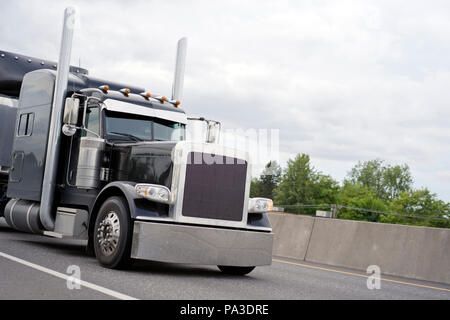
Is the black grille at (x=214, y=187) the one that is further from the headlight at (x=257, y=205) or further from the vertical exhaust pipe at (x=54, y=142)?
the vertical exhaust pipe at (x=54, y=142)

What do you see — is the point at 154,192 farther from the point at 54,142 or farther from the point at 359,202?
the point at 359,202

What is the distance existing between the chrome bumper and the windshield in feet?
7.31

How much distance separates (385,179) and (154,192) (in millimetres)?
133371

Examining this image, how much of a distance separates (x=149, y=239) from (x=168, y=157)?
3.94 feet

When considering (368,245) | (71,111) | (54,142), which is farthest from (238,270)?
(54,142)

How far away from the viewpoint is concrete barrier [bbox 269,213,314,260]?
13781 millimetres

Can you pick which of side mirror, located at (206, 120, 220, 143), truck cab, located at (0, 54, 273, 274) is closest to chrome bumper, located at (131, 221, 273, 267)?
truck cab, located at (0, 54, 273, 274)

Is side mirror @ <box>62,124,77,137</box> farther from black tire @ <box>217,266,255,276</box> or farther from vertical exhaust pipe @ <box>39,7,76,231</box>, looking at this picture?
black tire @ <box>217,266,255,276</box>

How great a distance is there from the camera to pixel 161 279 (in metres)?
7.74

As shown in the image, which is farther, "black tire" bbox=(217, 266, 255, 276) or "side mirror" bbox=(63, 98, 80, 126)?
"side mirror" bbox=(63, 98, 80, 126)

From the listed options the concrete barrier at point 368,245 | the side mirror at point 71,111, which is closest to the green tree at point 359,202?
the concrete barrier at point 368,245

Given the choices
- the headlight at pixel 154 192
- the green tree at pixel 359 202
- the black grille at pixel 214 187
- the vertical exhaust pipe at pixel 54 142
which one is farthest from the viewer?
the green tree at pixel 359 202

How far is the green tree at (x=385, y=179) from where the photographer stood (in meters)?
135

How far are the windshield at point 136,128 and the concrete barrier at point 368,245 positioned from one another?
441 cm
